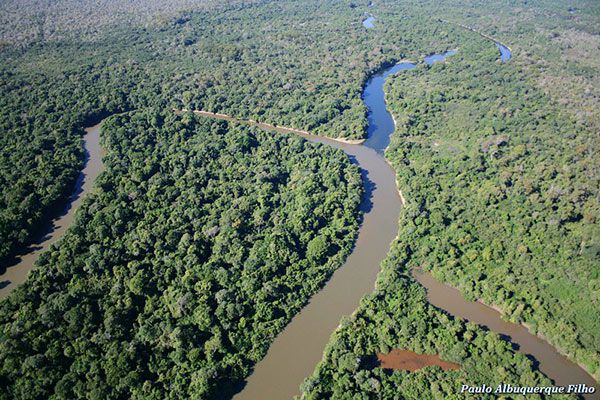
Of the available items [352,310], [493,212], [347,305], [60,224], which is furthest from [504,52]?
[60,224]

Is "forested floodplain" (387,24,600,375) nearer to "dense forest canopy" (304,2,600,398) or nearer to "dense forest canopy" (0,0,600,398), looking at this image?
"dense forest canopy" (304,2,600,398)

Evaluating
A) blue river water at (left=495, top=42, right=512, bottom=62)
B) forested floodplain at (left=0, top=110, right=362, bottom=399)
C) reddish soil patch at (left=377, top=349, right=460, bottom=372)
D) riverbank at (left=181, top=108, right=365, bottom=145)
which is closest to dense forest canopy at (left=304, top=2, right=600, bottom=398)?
reddish soil patch at (left=377, top=349, right=460, bottom=372)

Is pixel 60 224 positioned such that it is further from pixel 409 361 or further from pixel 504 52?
pixel 504 52

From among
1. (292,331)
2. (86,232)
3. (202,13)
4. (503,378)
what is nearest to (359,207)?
(292,331)

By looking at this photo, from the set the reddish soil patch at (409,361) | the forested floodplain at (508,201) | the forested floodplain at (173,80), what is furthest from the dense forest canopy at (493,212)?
the forested floodplain at (173,80)

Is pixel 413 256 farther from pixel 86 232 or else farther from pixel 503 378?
pixel 86 232
